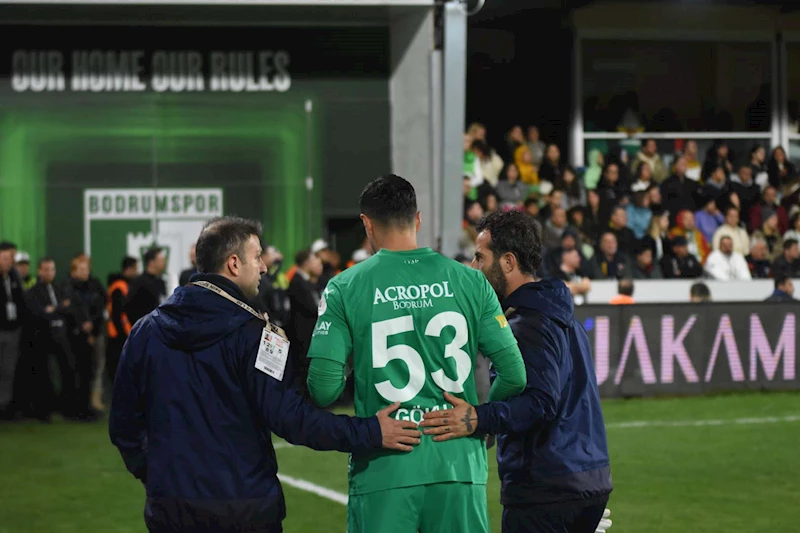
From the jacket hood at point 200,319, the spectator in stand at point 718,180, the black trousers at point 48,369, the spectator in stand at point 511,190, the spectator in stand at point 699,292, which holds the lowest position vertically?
the black trousers at point 48,369

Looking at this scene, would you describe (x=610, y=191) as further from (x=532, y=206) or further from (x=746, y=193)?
(x=746, y=193)

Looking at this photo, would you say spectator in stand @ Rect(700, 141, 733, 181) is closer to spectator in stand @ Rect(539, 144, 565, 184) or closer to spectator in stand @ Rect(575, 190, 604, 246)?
spectator in stand @ Rect(575, 190, 604, 246)

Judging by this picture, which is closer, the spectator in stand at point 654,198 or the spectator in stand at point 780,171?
the spectator in stand at point 654,198

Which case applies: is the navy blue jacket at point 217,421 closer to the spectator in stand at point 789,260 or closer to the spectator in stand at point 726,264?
the spectator in stand at point 726,264

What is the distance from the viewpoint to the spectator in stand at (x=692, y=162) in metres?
22.7

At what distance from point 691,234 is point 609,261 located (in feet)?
8.99

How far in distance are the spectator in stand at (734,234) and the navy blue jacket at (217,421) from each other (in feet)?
55.7

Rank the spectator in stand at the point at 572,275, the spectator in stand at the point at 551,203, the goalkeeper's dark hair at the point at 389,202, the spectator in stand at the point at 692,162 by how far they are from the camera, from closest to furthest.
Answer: the goalkeeper's dark hair at the point at 389,202
the spectator in stand at the point at 572,275
the spectator in stand at the point at 551,203
the spectator in stand at the point at 692,162

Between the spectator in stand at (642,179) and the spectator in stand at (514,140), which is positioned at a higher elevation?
the spectator in stand at (514,140)

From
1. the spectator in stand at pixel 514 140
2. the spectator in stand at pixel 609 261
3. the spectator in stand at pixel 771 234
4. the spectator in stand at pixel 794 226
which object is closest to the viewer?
the spectator in stand at pixel 609 261

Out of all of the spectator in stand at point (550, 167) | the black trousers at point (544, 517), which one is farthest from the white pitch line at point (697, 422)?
the black trousers at point (544, 517)

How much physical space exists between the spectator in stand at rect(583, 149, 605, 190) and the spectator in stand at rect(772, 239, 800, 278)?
3.20 meters

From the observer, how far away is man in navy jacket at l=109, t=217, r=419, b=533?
14.4 ft

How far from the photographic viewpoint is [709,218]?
21281 millimetres
